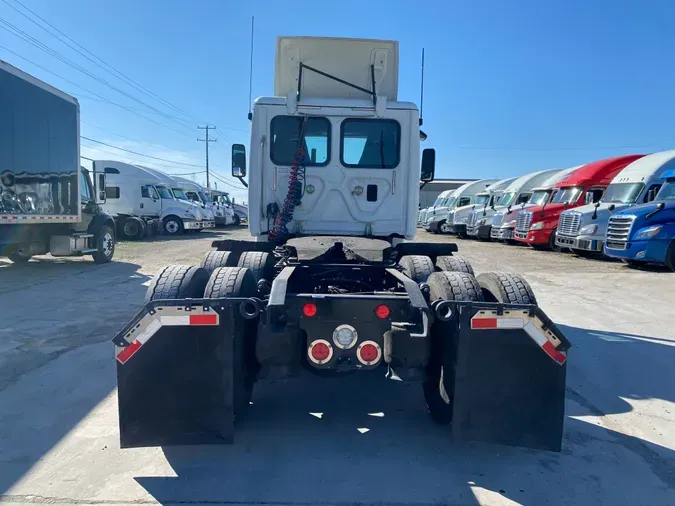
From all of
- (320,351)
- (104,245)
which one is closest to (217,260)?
(320,351)

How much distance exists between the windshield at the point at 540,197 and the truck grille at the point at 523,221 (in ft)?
2.86

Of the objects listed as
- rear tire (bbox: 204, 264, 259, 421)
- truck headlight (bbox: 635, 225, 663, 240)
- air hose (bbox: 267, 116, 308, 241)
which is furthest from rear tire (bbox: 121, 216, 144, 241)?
rear tire (bbox: 204, 264, 259, 421)

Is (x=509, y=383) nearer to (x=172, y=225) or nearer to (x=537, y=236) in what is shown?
(x=537, y=236)

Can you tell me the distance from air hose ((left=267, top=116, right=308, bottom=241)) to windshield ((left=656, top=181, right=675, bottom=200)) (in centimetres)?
1142

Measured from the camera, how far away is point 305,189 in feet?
19.1

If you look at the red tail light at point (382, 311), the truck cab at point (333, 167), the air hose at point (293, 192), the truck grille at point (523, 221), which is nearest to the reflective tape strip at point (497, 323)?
the red tail light at point (382, 311)

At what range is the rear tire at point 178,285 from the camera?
135 inches

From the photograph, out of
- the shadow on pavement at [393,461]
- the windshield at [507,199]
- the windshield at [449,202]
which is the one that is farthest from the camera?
the windshield at [449,202]

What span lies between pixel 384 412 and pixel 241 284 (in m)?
1.58

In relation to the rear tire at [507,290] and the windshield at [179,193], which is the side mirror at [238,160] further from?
the windshield at [179,193]

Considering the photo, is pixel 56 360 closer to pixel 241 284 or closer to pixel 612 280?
pixel 241 284

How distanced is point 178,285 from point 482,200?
2327 cm

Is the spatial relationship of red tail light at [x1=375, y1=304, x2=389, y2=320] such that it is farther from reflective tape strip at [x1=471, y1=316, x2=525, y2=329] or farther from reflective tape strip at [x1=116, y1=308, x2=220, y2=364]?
reflective tape strip at [x1=116, y1=308, x2=220, y2=364]

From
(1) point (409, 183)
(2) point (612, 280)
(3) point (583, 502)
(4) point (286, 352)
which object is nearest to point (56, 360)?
(4) point (286, 352)
